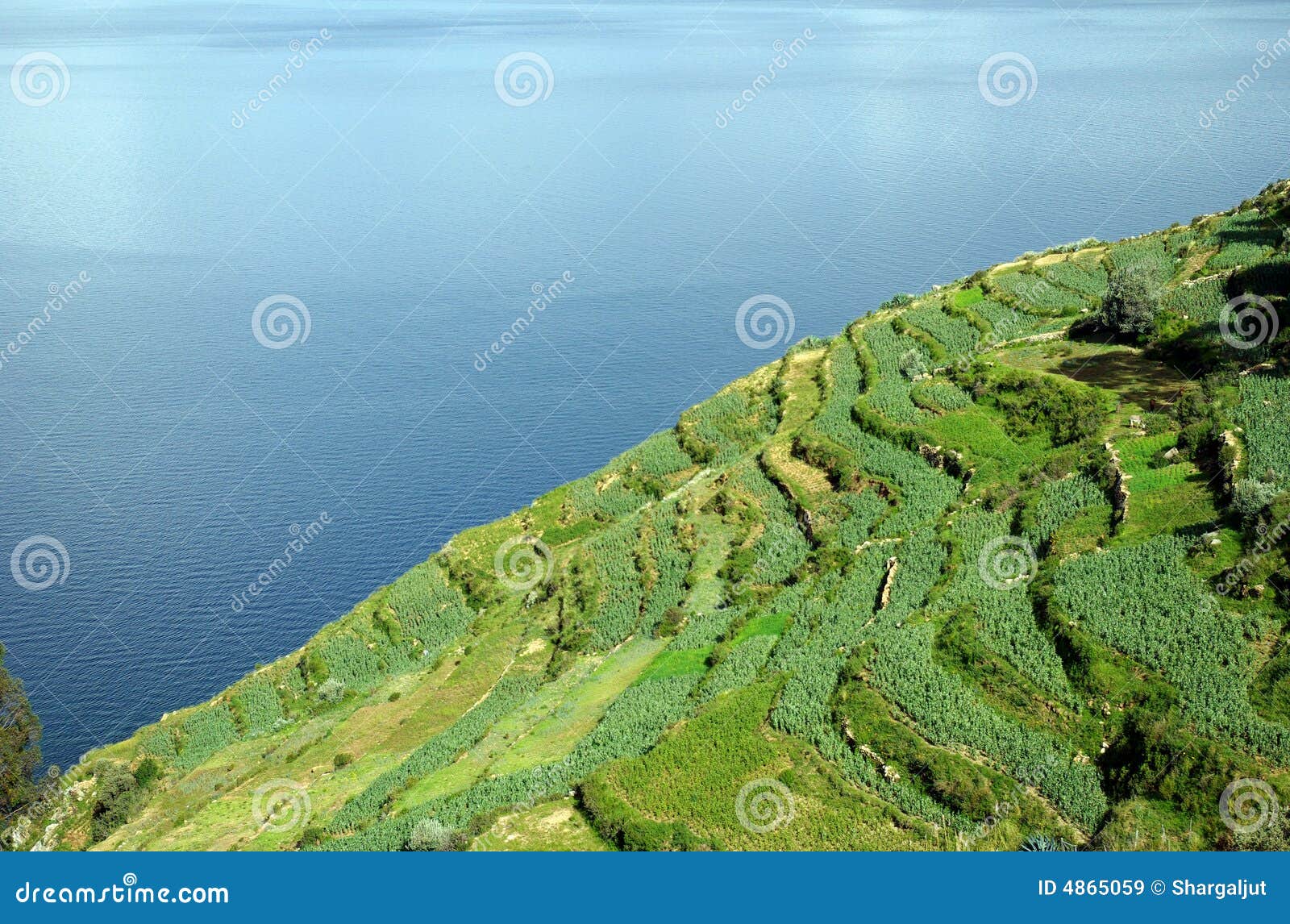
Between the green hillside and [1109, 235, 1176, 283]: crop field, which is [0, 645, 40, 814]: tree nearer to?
the green hillside

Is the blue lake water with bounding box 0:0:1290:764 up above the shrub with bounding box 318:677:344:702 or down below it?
above

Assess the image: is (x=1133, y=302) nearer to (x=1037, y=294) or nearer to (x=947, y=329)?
(x=1037, y=294)

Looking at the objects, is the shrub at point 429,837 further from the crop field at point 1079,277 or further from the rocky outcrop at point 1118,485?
the crop field at point 1079,277

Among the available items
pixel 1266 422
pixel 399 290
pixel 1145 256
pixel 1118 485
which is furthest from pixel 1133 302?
pixel 399 290

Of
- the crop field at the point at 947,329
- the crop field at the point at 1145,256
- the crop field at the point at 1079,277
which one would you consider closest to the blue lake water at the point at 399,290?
the crop field at the point at 947,329

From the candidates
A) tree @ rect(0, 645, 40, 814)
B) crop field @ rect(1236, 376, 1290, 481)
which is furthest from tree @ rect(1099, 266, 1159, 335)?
tree @ rect(0, 645, 40, 814)

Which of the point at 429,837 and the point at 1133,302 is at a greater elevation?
the point at 1133,302
